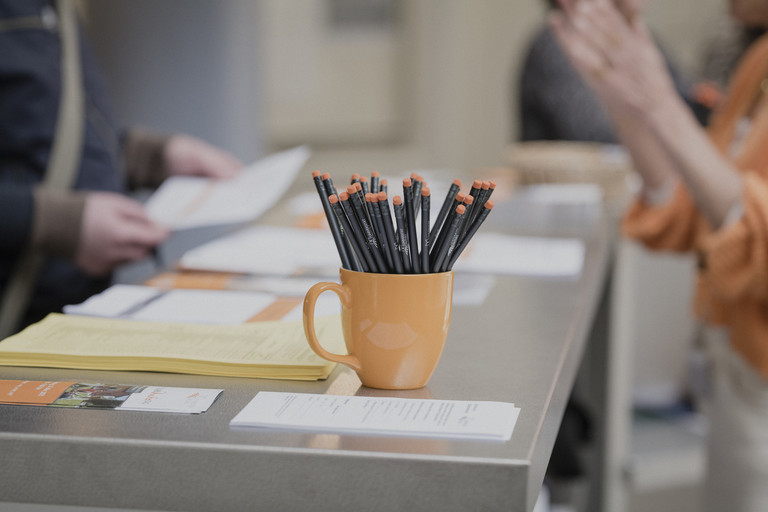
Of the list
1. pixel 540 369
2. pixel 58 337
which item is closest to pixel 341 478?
pixel 540 369

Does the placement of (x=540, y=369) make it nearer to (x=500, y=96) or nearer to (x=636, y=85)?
(x=636, y=85)

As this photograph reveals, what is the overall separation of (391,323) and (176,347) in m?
0.23

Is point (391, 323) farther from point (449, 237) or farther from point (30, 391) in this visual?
point (30, 391)

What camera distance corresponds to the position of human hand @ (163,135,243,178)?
5.75ft

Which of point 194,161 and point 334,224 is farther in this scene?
point 194,161

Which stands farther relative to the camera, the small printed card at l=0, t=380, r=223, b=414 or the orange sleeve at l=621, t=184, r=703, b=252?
the orange sleeve at l=621, t=184, r=703, b=252

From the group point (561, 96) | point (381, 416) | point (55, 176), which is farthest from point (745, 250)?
point (561, 96)

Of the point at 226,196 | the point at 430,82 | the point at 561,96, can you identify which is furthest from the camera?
the point at 430,82

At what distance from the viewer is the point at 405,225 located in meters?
0.75

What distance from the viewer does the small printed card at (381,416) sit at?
67cm

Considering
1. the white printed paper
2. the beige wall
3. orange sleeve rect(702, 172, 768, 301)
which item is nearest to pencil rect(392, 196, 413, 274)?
the white printed paper

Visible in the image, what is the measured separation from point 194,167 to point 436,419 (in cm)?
119

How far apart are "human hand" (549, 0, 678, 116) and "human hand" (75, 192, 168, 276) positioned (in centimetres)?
74

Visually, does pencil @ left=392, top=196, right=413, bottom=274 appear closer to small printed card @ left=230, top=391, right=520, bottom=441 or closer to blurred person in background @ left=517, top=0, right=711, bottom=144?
small printed card @ left=230, top=391, right=520, bottom=441
